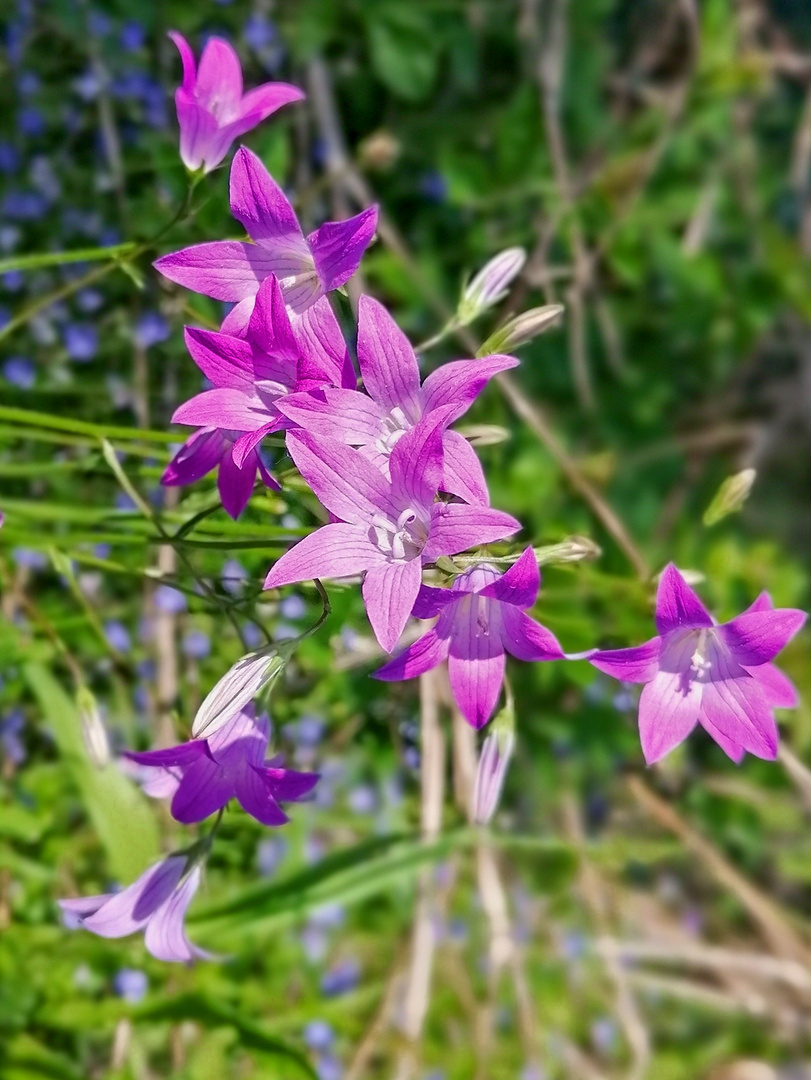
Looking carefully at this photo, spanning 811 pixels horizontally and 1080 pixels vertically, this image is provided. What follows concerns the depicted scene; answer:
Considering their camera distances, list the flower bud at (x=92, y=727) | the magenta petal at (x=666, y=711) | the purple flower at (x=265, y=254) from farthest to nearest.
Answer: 1. the flower bud at (x=92, y=727)
2. the magenta petal at (x=666, y=711)
3. the purple flower at (x=265, y=254)

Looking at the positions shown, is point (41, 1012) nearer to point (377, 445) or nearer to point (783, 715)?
point (377, 445)

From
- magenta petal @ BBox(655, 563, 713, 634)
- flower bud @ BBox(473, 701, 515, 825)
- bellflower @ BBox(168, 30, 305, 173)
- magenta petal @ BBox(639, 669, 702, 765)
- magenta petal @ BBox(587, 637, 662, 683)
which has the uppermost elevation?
bellflower @ BBox(168, 30, 305, 173)

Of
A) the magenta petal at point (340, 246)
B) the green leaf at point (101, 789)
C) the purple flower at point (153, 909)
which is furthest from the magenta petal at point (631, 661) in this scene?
the green leaf at point (101, 789)

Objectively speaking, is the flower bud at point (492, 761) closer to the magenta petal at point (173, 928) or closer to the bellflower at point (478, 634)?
the bellflower at point (478, 634)

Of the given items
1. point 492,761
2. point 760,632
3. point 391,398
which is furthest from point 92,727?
point 760,632

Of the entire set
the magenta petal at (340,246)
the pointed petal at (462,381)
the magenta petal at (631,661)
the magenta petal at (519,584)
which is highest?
the magenta petal at (340,246)

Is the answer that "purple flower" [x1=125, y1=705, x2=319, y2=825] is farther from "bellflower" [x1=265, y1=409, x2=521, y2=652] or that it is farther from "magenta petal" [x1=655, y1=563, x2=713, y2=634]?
"magenta petal" [x1=655, y1=563, x2=713, y2=634]

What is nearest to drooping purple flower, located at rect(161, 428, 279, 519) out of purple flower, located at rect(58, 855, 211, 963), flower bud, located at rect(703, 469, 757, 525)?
purple flower, located at rect(58, 855, 211, 963)
